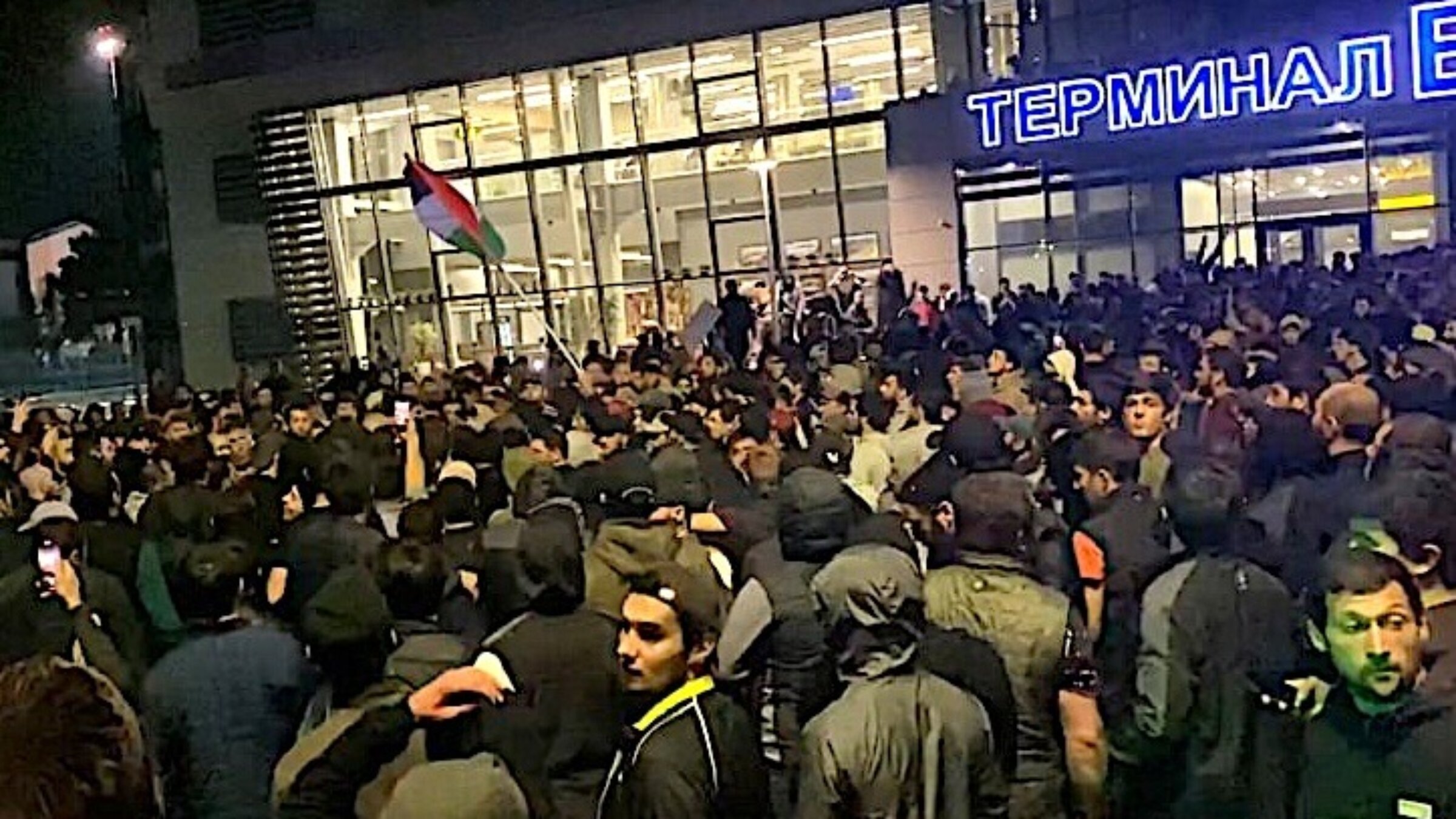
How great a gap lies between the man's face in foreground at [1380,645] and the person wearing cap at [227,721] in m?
2.81

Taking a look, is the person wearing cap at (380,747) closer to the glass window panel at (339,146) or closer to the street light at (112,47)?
the glass window panel at (339,146)

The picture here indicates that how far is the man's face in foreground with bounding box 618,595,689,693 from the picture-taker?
4.64 meters

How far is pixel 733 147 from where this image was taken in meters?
29.8

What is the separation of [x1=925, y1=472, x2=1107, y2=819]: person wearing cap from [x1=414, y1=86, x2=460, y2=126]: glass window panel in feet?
91.3

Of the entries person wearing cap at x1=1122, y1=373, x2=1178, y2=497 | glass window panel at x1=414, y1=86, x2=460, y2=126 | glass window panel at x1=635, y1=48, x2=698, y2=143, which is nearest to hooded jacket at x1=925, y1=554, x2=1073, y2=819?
person wearing cap at x1=1122, y1=373, x2=1178, y2=497

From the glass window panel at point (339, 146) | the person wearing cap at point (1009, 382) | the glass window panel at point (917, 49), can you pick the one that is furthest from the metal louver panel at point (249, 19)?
the person wearing cap at point (1009, 382)

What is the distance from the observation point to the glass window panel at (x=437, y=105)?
3234cm

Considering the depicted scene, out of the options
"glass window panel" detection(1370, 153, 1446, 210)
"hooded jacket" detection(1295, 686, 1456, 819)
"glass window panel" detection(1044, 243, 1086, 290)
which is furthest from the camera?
"glass window panel" detection(1044, 243, 1086, 290)

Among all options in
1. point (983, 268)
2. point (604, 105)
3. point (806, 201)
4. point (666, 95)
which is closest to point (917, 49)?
point (806, 201)

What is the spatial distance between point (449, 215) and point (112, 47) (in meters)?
20.3

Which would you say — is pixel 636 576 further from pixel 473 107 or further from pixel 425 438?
pixel 473 107

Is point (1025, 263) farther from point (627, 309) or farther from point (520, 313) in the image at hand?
point (520, 313)

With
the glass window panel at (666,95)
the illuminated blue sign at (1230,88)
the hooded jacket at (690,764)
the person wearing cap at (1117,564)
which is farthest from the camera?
the glass window panel at (666,95)

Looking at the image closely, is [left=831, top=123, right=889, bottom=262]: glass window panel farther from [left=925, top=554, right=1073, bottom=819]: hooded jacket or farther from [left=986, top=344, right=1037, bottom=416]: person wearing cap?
[left=925, top=554, right=1073, bottom=819]: hooded jacket
